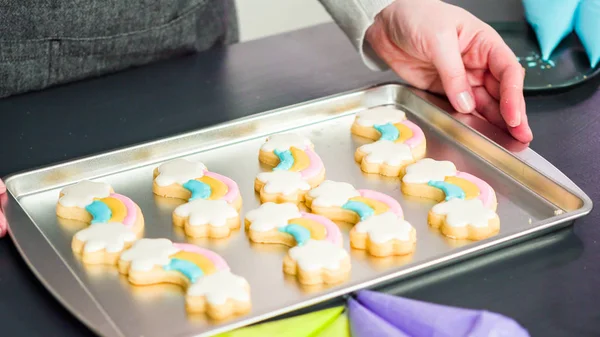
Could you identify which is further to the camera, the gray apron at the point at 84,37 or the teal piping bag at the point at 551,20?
the teal piping bag at the point at 551,20

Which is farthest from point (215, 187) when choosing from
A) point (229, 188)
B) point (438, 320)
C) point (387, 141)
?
point (438, 320)

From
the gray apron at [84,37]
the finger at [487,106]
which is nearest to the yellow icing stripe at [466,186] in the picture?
the finger at [487,106]

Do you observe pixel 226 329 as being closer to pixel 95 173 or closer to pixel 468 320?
pixel 468 320

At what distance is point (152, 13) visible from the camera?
4.23ft

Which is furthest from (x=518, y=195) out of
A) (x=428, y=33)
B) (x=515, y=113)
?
(x=428, y=33)

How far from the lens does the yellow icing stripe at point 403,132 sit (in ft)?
3.58

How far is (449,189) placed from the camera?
965mm

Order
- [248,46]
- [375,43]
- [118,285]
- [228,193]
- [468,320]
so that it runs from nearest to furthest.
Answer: [468,320] < [118,285] < [228,193] < [375,43] < [248,46]

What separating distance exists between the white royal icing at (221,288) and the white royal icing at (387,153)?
0.29 meters

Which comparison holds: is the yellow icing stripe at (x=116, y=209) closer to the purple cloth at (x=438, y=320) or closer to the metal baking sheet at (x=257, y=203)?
the metal baking sheet at (x=257, y=203)

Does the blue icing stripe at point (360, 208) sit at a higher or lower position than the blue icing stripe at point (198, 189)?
higher

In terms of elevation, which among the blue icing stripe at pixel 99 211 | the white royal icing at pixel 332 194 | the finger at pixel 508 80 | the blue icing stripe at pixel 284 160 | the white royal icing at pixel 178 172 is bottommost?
the blue icing stripe at pixel 99 211

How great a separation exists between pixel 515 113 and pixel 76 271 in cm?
56

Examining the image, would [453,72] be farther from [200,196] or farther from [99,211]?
[99,211]
